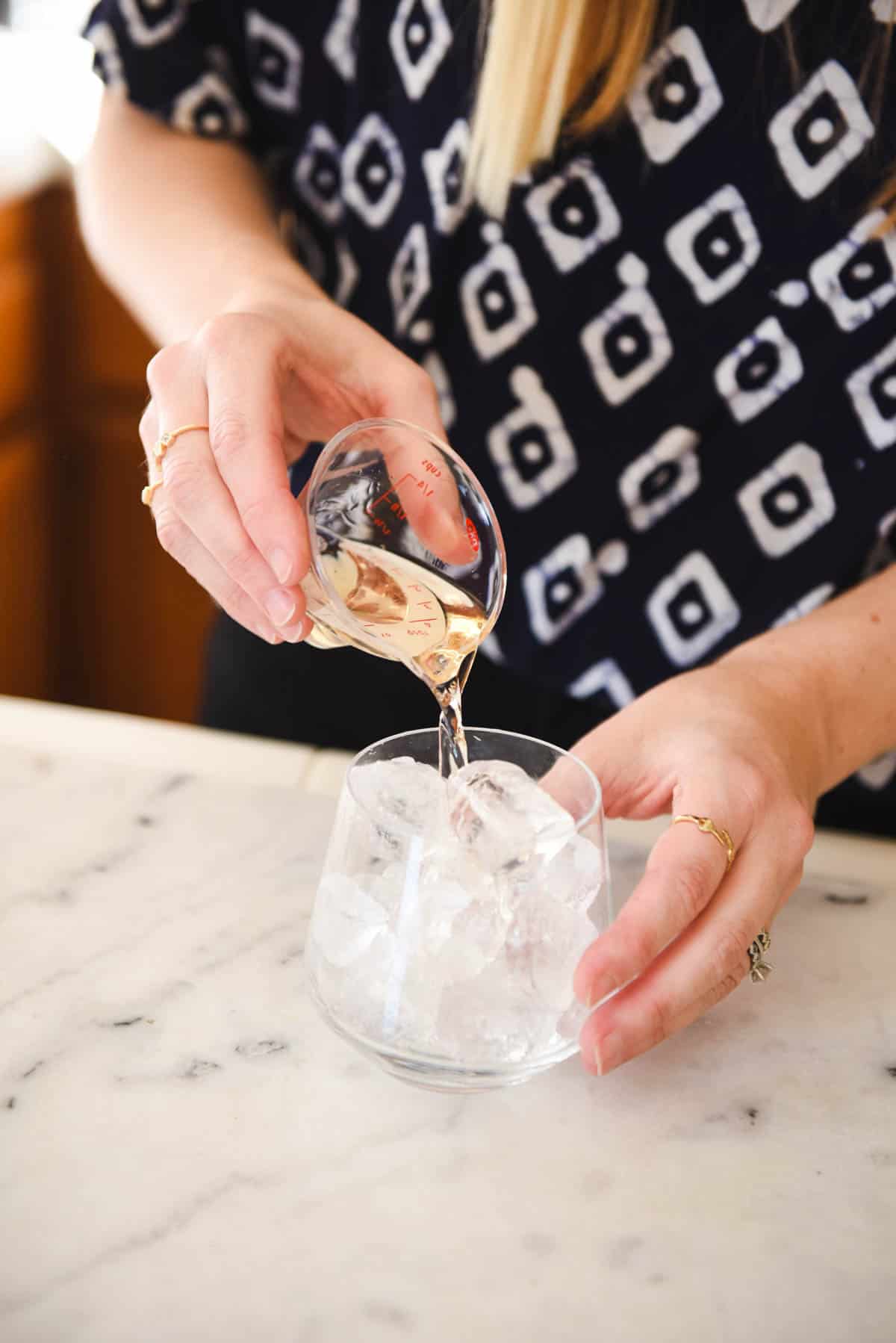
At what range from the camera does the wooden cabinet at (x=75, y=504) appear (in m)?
2.20

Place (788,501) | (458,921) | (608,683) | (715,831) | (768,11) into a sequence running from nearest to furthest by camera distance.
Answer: (458,921), (715,831), (768,11), (788,501), (608,683)

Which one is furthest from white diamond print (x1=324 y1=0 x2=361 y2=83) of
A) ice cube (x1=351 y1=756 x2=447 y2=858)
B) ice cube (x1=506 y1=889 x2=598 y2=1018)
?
ice cube (x1=506 y1=889 x2=598 y2=1018)

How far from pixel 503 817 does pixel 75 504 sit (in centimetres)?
190

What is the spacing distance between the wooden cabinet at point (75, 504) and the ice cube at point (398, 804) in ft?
5.03

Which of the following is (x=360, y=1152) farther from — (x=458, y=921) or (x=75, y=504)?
(x=75, y=504)

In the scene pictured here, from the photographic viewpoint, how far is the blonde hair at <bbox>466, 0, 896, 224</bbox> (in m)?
0.97

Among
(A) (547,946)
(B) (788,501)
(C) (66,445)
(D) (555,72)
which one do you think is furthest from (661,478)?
(C) (66,445)

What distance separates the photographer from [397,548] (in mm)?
806

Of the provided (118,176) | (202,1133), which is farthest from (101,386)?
(202,1133)

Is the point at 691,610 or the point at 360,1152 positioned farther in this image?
the point at 691,610

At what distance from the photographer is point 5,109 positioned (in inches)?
91.0

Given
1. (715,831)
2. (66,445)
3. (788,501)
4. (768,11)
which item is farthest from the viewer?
(66,445)

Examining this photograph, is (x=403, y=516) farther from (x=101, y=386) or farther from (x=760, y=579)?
(x=101, y=386)

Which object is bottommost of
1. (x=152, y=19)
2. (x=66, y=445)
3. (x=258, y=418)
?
(x=66, y=445)
